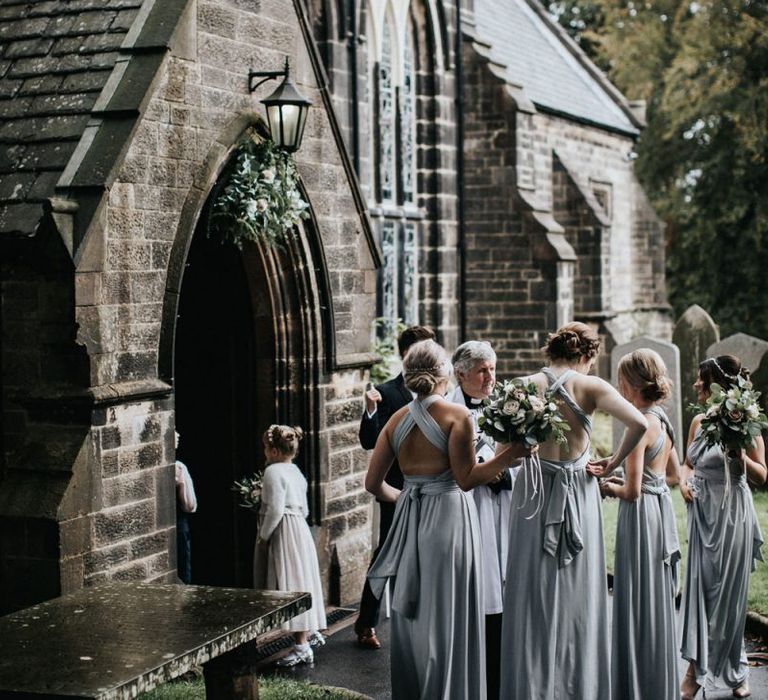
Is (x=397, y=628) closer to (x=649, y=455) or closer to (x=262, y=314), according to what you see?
(x=649, y=455)

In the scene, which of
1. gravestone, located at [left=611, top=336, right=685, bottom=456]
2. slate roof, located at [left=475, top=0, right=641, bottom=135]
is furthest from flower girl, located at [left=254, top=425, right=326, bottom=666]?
slate roof, located at [left=475, top=0, right=641, bottom=135]

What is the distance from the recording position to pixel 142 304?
26.1ft

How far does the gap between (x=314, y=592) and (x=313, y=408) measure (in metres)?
1.67

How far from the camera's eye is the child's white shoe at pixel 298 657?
8547mm

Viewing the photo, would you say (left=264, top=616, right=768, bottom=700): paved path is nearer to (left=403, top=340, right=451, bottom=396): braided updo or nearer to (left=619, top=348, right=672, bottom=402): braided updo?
(left=619, top=348, right=672, bottom=402): braided updo

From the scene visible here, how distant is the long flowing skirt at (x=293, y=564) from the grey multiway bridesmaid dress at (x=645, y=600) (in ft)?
7.55

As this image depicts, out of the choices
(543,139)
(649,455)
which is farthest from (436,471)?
(543,139)

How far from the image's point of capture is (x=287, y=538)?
8.68 m

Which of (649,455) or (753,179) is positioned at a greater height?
(753,179)

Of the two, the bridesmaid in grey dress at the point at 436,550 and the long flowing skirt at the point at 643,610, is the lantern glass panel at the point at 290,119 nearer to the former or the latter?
the bridesmaid in grey dress at the point at 436,550

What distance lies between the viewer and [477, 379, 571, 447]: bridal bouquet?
6.43 m

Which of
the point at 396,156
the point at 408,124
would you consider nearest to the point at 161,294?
the point at 396,156

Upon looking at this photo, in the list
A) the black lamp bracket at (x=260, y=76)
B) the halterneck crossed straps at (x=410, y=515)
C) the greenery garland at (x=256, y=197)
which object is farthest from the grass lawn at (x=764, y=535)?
the black lamp bracket at (x=260, y=76)

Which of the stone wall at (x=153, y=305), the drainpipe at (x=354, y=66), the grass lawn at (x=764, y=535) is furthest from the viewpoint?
the drainpipe at (x=354, y=66)
